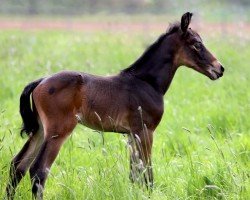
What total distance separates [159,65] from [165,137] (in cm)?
157

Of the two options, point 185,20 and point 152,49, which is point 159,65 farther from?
point 185,20

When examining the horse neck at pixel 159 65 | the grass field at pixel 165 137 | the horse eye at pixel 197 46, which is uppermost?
the horse eye at pixel 197 46

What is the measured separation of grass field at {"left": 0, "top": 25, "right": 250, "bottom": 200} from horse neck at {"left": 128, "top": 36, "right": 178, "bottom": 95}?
649mm

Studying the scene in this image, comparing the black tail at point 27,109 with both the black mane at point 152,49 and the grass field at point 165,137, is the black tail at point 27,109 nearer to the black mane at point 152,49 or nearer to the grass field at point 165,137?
the grass field at point 165,137

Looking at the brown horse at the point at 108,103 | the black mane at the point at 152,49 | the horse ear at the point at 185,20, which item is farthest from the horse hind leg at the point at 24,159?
the horse ear at the point at 185,20

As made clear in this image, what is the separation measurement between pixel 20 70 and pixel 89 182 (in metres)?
7.54

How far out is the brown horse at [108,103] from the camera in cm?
Answer: 502

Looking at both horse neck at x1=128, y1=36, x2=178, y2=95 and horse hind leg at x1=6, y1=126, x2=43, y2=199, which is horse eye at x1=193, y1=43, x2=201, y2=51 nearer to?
horse neck at x1=128, y1=36, x2=178, y2=95

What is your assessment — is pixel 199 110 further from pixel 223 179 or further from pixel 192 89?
pixel 223 179

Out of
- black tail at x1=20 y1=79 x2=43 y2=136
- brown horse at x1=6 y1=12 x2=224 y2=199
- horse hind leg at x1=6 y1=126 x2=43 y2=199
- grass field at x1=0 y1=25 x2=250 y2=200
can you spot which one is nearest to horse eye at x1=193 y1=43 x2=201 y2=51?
brown horse at x1=6 y1=12 x2=224 y2=199

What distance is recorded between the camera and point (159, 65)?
18.9ft

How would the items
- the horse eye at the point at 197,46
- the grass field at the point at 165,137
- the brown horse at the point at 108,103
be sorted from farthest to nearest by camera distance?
the horse eye at the point at 197,46, the brown horse at the point at 108,103, the grass field at the point at 165,137

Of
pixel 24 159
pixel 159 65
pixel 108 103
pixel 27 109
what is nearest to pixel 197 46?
pixel 159 65

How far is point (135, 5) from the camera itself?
46.5 m
